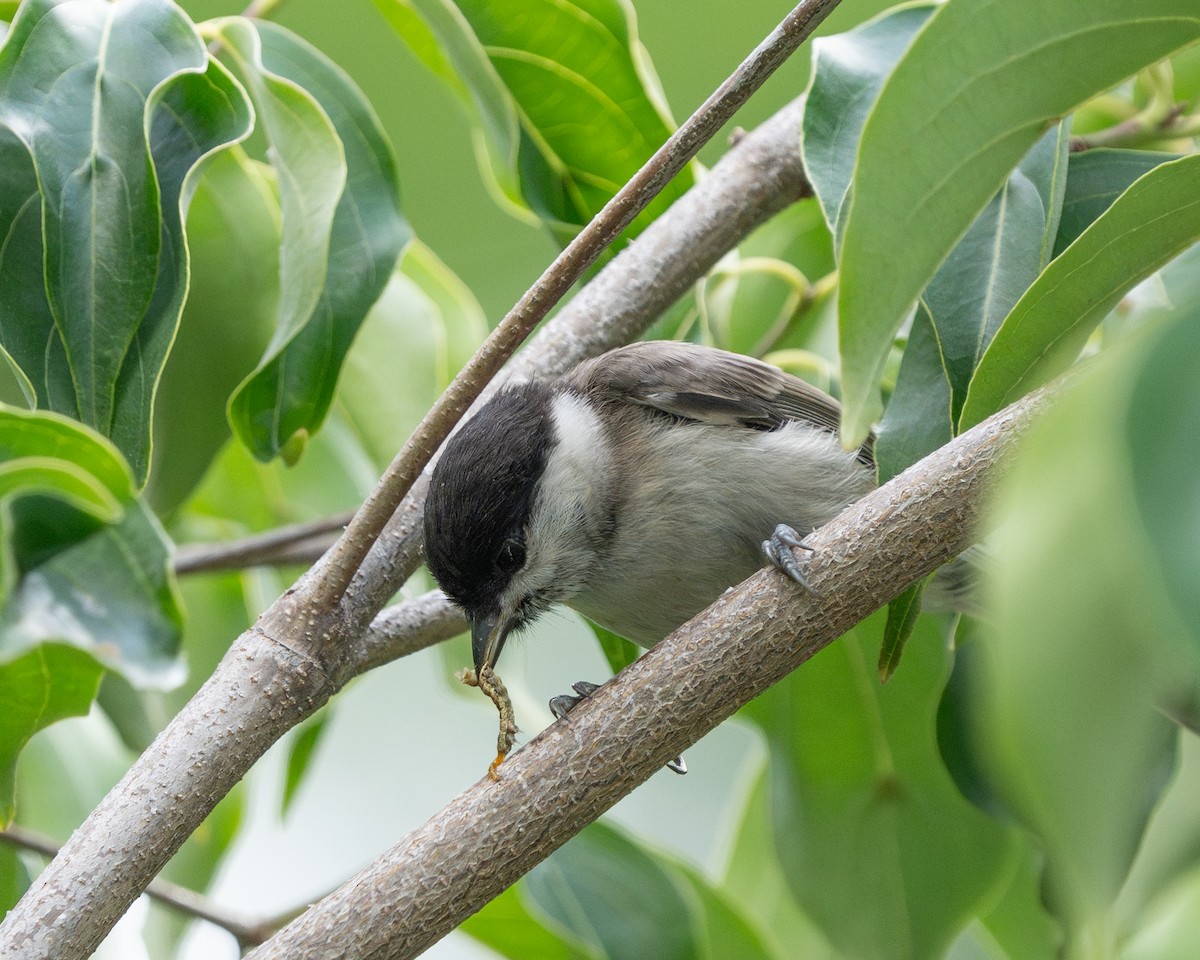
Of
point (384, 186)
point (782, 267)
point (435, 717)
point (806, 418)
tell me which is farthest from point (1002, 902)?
point (435, 717)

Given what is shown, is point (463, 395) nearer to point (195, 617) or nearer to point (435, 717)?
point (195, 617)

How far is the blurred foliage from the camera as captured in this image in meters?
0.51

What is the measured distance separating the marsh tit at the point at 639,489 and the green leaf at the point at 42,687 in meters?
0.42

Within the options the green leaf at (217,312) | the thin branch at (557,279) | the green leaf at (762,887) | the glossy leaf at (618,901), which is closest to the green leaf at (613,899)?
the glossy leaf at (618,901)

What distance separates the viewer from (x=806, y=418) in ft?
5.52

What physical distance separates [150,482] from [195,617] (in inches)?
13.8

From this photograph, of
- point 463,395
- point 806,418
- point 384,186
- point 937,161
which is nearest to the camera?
point 937,161

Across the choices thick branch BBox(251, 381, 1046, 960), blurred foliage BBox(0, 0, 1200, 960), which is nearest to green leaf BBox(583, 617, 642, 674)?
blurred foliage BBox(0, 0, 1200, 960)

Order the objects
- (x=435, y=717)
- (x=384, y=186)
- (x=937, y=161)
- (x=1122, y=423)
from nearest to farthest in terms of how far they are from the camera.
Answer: (x=1122, y=423) → (x=937, y=161) → (x=384, y=186) → (x=435, y=717)

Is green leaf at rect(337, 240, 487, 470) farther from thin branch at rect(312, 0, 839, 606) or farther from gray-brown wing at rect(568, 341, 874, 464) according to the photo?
thin branch at rect(312, 0, 839, 606)

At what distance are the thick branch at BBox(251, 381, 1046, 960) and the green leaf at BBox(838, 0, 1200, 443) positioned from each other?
0.09 metres

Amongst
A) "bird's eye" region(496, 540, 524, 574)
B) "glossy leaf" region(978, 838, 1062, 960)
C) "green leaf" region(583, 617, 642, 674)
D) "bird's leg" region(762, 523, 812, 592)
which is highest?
"bird's leg" region(762, 523, 812, 592)

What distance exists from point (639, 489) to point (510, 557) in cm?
19

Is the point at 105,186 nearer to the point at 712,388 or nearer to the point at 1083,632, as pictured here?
the point at 712,388
